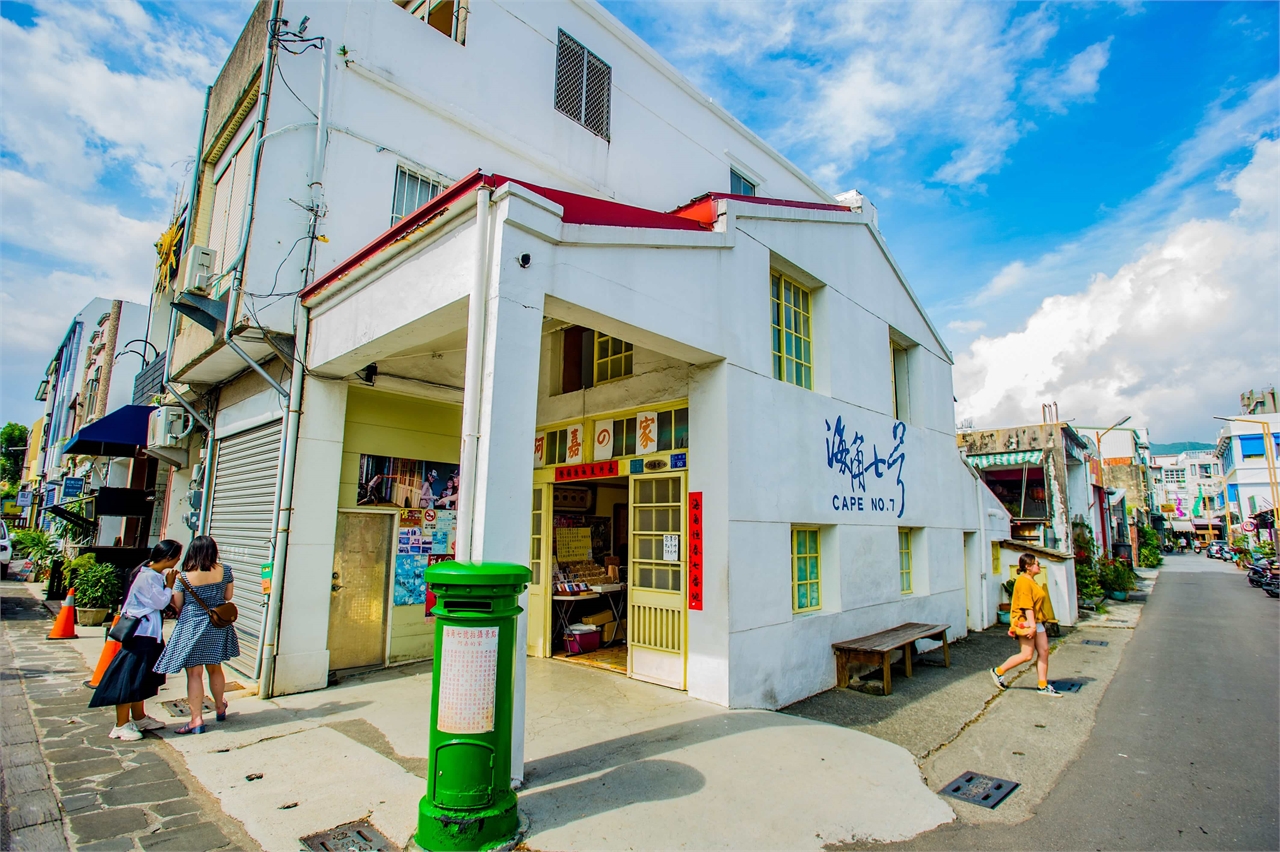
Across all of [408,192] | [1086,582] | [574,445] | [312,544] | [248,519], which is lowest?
[1086,582]

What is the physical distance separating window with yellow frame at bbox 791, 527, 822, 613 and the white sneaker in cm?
624

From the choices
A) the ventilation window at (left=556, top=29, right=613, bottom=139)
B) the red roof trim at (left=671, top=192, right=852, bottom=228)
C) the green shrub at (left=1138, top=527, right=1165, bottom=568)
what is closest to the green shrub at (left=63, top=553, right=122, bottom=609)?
the ventilation window at (left=556, top=29, right=613, bottom=139)

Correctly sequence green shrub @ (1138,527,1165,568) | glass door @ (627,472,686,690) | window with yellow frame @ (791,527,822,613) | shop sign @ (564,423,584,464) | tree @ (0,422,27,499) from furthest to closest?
1. tree @ (0,422,27,499)
2. green shrub @ (1138,527,1165,568)
3. shop sign @ (564,423,584,464)
4. window with yellow frame @ (791,527,822,613)
5. glass door @ (627,472,686,690)

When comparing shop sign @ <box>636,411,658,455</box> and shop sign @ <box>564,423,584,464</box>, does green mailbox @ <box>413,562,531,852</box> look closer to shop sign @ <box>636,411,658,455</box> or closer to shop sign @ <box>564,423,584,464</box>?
shop sign @ <box>636,411,658,455</box>

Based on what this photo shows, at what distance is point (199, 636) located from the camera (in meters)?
5.11

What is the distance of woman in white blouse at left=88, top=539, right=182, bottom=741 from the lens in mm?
4840

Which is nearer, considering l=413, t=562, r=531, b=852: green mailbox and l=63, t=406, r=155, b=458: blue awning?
l=413, t=562, r=531, b=852: green mailbox

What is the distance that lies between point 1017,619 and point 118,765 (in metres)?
9.37

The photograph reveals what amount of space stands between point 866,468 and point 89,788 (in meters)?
8.56

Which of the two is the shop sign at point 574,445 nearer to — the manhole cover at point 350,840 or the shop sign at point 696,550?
the shop sign at point 696,550

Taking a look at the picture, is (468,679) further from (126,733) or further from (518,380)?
(126,733)

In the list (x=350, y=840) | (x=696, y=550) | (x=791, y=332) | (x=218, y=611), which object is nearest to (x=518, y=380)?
(x=350, y=840)

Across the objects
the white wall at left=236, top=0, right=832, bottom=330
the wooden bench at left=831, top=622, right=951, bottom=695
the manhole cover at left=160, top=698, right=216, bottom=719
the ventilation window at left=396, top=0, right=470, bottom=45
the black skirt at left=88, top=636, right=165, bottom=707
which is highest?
the ventilation window at left=396, top=0, right=470, bottom=45

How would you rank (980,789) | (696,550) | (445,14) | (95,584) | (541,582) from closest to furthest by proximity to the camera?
(980,789) < (696,550) < (541,582) < (445,14) < (95,584)
